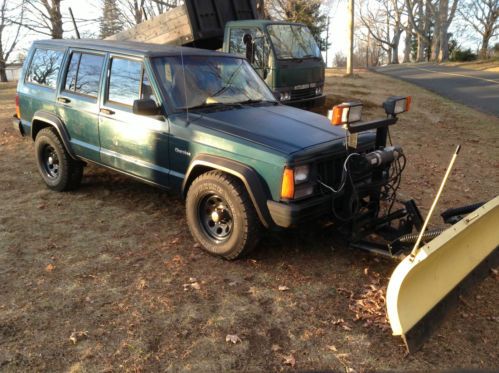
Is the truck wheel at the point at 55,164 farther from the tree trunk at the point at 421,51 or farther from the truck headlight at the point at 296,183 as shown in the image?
the tree trunk at the point at 421,51

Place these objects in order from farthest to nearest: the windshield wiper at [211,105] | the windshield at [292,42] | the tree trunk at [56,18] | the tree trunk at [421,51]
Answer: the tree trunk at [421,51] < the tree trunk at [56,18] < the windshield at [292,42] < the windshield wiper at [211,105]

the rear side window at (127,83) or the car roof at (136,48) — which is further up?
the car roof at (136,48)

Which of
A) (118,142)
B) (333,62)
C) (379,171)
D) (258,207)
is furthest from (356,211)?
(333,62)

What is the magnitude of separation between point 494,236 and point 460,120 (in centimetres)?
823

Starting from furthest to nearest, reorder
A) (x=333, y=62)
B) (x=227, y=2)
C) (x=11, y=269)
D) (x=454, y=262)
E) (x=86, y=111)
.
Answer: (x=333, y=62), (x=227, y=2), (x=86, y=111), (x=11, y=269), (x=454, y=262)

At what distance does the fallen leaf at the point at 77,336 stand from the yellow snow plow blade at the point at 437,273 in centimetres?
211

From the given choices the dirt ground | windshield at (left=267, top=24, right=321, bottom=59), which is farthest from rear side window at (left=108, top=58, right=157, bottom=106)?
windshield at (left=267, top=24, right=321, bottom=59)

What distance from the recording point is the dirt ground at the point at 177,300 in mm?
2955

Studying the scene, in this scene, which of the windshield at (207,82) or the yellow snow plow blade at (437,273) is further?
the windshield at (207,82)

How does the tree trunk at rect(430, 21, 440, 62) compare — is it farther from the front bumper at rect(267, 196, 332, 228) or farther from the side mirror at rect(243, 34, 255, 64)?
the front bumper at rect(267, 196, 332, 228)

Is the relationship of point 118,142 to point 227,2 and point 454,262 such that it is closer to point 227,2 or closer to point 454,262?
point 454,262

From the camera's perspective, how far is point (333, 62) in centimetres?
10431

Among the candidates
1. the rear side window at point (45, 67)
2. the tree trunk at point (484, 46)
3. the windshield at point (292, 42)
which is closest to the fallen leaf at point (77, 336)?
the rear side window at point (45, 67)

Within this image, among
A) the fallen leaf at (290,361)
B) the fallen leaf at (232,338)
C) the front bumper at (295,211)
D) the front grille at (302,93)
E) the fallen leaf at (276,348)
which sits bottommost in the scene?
the fallen leaf at (290,361)
